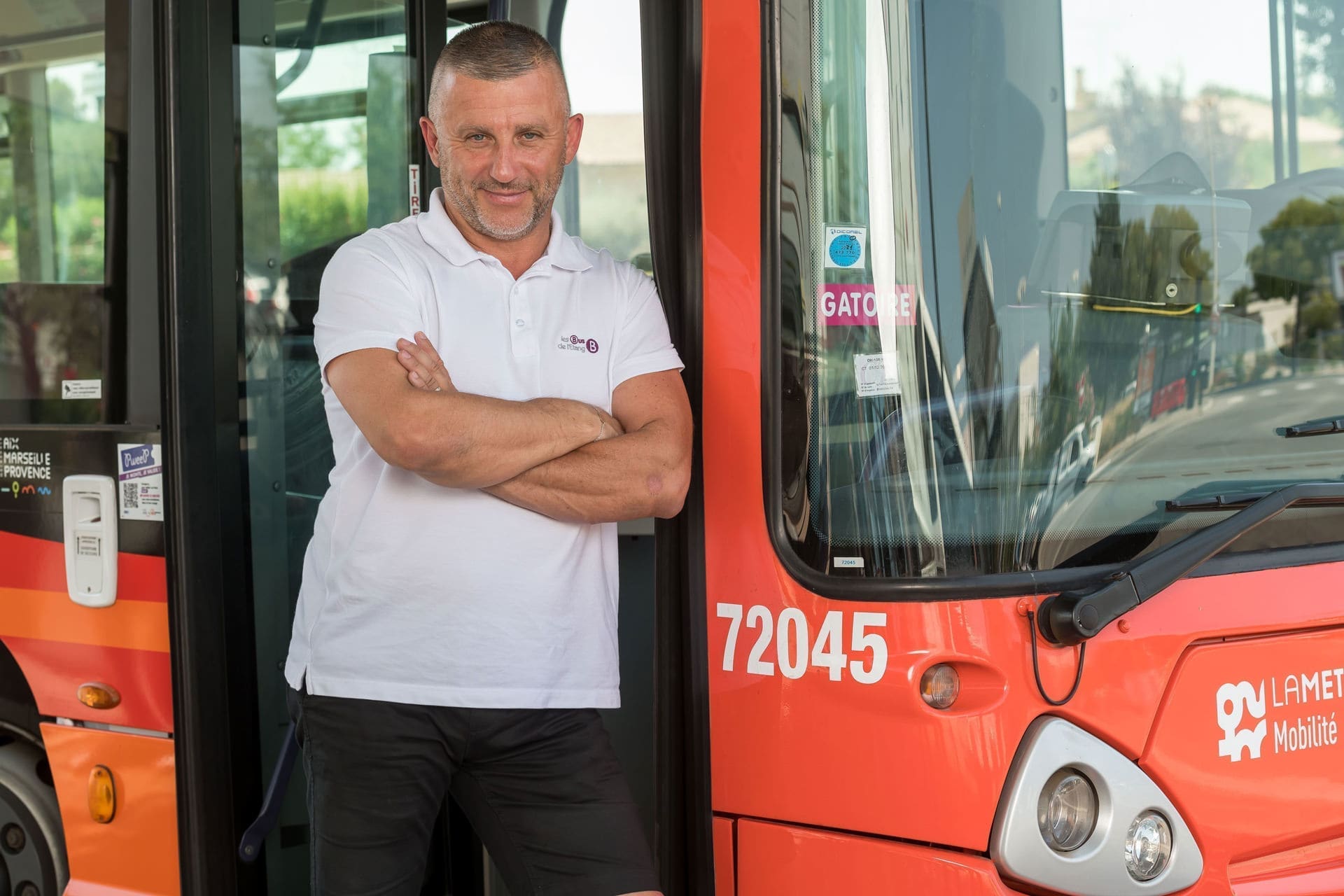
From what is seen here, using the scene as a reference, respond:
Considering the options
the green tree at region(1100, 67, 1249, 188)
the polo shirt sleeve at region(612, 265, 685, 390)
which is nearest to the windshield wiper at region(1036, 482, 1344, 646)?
the green tree at region(1100, 67, 1249, 188)

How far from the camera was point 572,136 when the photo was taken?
8.18 ft

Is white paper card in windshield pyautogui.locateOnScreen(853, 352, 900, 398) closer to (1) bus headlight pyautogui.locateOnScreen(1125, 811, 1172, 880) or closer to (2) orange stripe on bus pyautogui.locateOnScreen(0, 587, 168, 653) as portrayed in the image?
(1) bus headlight pyautogui.locateOnScreen(1125, 811, 1172, 880)

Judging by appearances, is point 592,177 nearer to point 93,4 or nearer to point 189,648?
point 93,4

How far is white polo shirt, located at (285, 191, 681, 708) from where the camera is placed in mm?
2182

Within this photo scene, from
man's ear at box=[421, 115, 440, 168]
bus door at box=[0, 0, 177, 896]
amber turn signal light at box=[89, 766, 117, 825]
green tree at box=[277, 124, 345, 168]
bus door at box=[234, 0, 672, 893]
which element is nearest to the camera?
man's ear at box=[421, 115, 440, 168]

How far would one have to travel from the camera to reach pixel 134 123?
2686 millimetres

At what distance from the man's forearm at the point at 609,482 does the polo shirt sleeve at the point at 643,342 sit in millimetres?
130

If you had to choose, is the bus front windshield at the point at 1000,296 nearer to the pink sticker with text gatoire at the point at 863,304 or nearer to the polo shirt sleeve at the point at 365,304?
the pink sticker with text gatoire at the point at 863,304

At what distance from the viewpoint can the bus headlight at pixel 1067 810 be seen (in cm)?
202

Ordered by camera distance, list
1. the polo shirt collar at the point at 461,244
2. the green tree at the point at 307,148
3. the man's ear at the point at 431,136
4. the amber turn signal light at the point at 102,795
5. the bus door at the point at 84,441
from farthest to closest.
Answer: the green tree at the point at 307,148
the amber turn signal light at the point at 102,795
the bus door at the point at 84,441
the man's ear at the point at 431,136
the polo shirt collar at the point at 461,244

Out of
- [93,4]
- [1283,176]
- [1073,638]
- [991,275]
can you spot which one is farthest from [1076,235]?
[93,4]

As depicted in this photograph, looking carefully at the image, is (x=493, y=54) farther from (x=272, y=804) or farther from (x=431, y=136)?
(x=272, y=804)

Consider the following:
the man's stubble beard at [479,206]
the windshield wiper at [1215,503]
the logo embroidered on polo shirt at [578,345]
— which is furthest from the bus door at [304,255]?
the windshield wiper at [1215,503]

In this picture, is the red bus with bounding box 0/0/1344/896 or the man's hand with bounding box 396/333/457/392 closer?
the red bus with bounding box 0/0/1344/896
